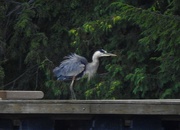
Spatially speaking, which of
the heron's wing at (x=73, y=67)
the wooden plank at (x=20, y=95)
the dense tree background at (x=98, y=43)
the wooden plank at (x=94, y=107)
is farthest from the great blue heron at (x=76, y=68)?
the wooden plank at (x=94, y=107)

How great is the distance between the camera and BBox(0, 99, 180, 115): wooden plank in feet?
11.3

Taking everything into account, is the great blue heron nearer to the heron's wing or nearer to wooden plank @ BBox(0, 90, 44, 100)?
the heron's wing

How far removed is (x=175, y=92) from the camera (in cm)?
1038

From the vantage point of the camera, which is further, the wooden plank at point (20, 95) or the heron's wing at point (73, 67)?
the heron's wing at point (73, 67)

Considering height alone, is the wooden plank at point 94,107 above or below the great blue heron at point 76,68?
above

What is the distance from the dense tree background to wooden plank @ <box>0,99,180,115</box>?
6.09 metres

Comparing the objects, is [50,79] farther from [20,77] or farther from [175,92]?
[175,92]

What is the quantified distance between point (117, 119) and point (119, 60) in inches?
314

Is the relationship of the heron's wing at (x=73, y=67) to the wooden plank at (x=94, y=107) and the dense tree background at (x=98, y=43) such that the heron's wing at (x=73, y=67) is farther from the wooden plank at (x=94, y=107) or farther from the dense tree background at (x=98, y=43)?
the wooden plank at (x=94, y=107)

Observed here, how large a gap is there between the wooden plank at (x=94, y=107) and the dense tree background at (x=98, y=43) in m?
6.09

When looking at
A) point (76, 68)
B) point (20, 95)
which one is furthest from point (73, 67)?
point (20, 95)

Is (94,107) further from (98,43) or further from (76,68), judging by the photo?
(98,43)

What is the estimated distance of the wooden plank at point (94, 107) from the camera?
3.44 meters

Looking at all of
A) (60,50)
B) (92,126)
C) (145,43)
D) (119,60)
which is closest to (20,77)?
(60,50)
